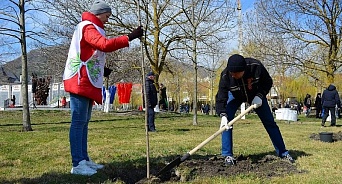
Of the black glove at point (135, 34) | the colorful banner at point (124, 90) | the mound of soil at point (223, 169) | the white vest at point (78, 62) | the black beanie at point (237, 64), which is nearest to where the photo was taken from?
the black glove at point (135, 34)

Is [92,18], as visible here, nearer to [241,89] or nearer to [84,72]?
[84,72]

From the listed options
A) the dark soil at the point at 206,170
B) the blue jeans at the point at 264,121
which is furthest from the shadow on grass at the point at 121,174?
the blue jeans at the point at 264,121

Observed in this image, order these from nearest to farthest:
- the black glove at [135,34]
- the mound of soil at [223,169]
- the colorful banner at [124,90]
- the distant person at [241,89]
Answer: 1. the black glove at [135,34]
2. the mound of soil at [223,169]
3. the distant person at [241,89]
4. the colorful banner at [124,90]

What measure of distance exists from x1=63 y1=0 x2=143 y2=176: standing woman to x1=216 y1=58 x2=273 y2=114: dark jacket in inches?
62.2

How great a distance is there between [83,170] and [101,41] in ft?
5.03

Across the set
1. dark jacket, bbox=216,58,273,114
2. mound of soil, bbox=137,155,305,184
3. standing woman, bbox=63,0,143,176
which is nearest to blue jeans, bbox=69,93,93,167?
standing woman, bbox=63,0,143,176

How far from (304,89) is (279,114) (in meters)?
34.9

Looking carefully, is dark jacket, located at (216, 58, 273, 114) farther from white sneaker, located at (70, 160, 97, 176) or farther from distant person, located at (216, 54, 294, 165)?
white sneaker, located at (70, 160, 97, 176)

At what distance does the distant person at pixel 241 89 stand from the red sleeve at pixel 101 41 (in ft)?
4.82

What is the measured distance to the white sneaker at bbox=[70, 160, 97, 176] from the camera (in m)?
4.53

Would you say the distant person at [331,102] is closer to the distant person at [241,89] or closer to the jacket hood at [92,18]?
the distant person at [241,89]

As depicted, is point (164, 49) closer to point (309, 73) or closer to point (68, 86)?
point (309, 73)

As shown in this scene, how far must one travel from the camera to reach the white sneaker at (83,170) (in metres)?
4.53

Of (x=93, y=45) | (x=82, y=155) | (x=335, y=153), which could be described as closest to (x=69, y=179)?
(x=82, y=155)
